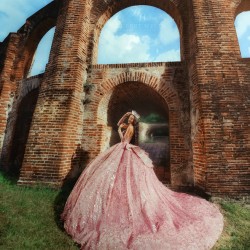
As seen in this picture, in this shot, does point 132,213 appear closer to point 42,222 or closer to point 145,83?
point 42,222

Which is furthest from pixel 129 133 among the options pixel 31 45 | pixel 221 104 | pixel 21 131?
pixel 31 45

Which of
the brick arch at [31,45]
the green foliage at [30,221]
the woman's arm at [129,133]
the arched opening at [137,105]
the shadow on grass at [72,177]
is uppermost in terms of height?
the brick arch at [31,45]

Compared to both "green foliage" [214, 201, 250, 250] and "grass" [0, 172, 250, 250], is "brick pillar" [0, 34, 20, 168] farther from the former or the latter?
"green foliage" [214, 201, 250, 250]

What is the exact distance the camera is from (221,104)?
4516mm

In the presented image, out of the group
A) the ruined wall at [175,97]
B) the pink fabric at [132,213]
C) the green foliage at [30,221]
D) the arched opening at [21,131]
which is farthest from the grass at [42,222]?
the arched opening at [21,131]

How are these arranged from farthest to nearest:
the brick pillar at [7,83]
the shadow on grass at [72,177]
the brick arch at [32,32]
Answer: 1. the brick arch at [32,32]
2. the brick pillar at [7,83]
3. the shadow on grass at [72,177]

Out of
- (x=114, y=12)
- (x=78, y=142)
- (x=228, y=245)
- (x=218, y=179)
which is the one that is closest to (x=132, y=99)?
(x=78, y=142)

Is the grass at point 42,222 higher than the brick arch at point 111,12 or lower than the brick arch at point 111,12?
lower

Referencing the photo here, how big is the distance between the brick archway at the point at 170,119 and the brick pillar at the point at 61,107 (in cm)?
40

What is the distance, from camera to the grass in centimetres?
265

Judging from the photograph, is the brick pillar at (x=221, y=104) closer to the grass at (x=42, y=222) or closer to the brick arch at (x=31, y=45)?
the grass at (x=42, y=222)

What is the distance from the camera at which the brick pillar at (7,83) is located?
23.1 ft

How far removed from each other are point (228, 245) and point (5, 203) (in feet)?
12.6

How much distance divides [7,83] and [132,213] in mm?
6926
